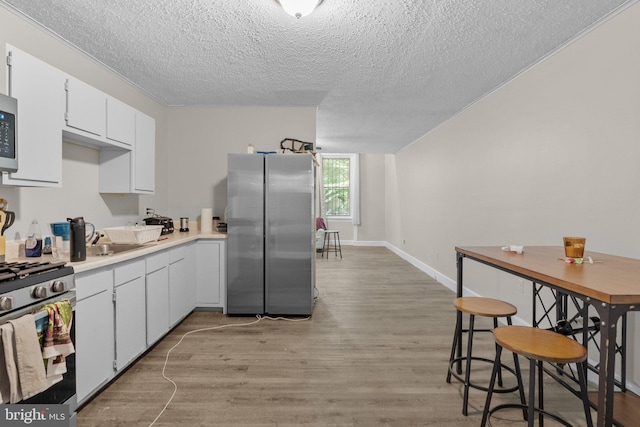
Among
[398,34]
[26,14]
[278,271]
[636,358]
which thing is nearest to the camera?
[636,358]

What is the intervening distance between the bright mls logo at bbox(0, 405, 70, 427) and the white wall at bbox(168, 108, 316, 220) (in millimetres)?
2837

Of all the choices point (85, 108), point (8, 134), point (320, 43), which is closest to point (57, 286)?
point (8, 134)

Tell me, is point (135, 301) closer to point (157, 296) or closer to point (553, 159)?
point (157, 296)

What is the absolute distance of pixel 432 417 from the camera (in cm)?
193

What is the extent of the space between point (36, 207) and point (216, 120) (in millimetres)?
2357

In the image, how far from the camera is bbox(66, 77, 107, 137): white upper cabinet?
228 centimetres

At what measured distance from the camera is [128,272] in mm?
2340

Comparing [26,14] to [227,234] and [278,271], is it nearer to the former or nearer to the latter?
[227,234]

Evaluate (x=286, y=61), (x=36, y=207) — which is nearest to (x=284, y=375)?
(x=36, y=207)

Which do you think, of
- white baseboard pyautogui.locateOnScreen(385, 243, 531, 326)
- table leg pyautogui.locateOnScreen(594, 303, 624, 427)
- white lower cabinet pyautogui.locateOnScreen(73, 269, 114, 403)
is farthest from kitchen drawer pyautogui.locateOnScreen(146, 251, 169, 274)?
white baseboard pyautogui.locateOnScreen(385, 243, 531, 326)

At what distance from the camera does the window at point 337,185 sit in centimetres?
984

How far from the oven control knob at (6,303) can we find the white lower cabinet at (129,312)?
30.9 inches

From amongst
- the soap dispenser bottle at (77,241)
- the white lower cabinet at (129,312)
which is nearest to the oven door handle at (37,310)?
the soap dispenser bottle at (77,241)

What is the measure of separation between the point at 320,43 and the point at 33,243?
2.55 m
